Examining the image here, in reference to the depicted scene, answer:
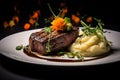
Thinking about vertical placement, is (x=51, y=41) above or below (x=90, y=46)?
above

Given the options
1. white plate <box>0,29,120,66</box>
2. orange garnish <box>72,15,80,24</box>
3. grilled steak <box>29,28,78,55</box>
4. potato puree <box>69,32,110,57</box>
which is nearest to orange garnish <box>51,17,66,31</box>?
grilled steak <box>29,28,78,55</box>

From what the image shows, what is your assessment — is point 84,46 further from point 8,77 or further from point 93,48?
point 8,77

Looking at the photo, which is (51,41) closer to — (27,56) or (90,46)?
(27,56)

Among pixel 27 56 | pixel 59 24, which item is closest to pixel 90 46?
pixel 59 24

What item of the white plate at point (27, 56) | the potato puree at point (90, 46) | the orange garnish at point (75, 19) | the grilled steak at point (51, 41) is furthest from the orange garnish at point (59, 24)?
the orange garnish at point (75, 19)

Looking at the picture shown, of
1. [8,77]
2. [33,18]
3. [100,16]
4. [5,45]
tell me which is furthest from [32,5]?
[8,77]

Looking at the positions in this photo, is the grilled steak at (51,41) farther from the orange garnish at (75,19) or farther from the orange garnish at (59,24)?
the orange garnish at (75,19)
